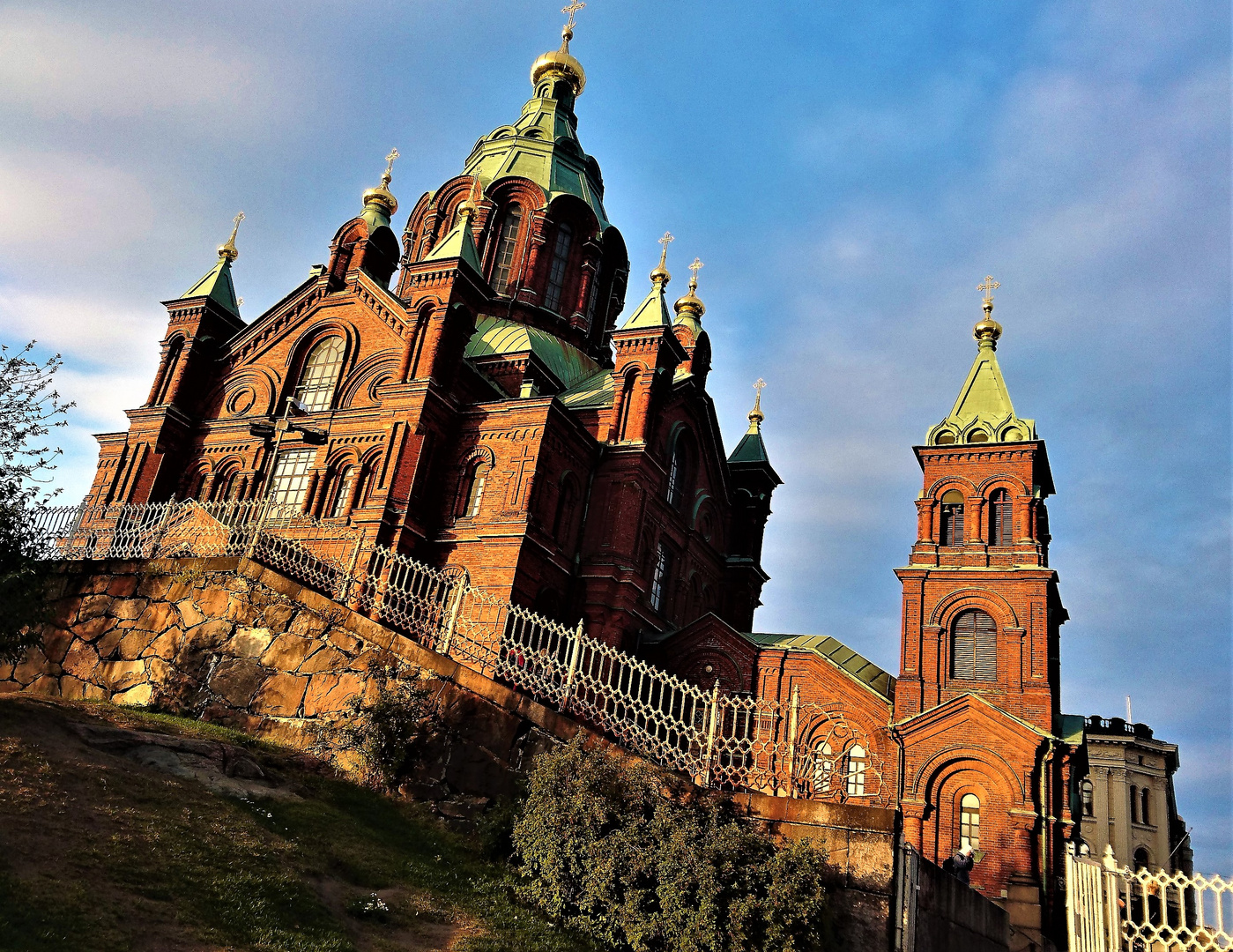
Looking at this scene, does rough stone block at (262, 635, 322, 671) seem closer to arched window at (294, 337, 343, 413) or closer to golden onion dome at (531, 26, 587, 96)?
arched window at (294, 337, 343, 413)

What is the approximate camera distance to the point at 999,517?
29109mm

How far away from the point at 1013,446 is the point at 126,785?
83.2 feet

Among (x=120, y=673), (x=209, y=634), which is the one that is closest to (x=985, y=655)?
(x=209, y=634)

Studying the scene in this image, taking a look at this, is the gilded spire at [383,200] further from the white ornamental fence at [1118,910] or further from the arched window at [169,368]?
the white ornamental fence at [1118,910]

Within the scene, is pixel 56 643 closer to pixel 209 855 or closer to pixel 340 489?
pixel 209 855

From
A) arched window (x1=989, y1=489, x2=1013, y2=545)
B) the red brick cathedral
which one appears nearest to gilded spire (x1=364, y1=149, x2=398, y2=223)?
the red brick cathedral

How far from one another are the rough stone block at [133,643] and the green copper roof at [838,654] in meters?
17.6

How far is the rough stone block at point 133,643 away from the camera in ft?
47.5

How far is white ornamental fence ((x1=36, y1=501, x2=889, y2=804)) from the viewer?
1216cm

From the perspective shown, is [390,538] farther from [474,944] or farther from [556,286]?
[474,944]

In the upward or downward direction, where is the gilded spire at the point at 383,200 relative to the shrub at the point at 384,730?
upward

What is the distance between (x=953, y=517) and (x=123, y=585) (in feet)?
71.7

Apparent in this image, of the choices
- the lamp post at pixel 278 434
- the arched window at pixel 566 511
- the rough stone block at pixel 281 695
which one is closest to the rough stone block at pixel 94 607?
the rough stone block at pixel 281 695

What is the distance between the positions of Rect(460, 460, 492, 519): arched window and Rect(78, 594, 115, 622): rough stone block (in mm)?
11976
